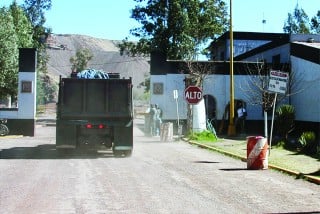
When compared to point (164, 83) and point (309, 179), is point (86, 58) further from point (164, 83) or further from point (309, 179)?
point (309, 179)

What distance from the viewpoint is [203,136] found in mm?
25000

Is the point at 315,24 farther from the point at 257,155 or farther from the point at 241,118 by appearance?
the point at 257,155

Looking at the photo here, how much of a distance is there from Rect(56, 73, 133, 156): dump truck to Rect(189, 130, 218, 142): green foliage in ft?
26.0

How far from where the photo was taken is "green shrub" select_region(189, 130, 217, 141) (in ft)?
80.7

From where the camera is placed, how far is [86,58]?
323 feet

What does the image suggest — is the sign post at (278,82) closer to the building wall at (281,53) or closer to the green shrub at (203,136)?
the green shrub at (203,136)

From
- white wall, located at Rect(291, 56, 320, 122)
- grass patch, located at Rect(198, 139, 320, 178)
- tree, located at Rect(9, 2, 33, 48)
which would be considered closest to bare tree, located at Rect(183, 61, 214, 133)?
white wall, located at Rect(291, 56, 320, 122)

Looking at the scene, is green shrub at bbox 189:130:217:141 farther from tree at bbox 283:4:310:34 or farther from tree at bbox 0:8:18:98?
tree at bbox 283:4:310:34

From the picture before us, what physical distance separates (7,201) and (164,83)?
22888mm

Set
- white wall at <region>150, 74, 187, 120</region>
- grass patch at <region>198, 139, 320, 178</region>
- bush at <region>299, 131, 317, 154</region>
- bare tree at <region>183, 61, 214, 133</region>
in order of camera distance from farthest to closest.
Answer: white wall at <region>150, 74, 187, 120</region>, bare tree at <region>183, 61, 214, 133</region>, bush at <region>299, 131, 317, 154</region>, grass patch at <region>198, 139, 320, 178</region>

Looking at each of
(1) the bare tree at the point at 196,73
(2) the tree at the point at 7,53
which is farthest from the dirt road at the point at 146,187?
(2) the tree at the point at 7,53

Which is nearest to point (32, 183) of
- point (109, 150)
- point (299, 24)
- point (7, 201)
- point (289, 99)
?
point (7, 201)

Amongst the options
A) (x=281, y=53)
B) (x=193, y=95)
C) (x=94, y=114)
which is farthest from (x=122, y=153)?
(x=281, y=53)

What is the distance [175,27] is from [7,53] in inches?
570
